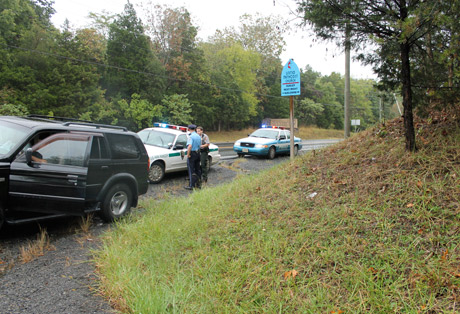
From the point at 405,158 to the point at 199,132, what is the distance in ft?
20.7

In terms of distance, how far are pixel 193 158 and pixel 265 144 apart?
7.52 meters

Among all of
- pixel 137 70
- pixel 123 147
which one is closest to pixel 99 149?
pixel 123 147

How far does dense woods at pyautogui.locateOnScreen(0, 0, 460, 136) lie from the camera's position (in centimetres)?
518

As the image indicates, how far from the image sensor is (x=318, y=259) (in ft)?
10.6

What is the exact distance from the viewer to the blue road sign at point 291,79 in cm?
862

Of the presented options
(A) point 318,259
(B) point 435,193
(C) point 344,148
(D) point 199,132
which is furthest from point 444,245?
(D) point 199,132

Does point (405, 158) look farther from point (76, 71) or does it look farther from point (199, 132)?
point (76, 71)

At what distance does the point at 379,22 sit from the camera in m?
4.94

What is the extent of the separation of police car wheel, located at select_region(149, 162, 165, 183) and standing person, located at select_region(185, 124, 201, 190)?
3.93 feet

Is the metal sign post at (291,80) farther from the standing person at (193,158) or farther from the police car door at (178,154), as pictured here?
the police car door at (178,154)

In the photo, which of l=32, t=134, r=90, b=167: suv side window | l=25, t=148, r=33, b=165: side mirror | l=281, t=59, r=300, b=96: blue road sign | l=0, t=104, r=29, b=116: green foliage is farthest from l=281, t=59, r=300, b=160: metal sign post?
l=0, t=104, r=29, b=116: green foliage

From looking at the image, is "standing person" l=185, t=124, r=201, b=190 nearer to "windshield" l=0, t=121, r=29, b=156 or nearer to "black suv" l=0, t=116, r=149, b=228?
"black suv" l=0, t=116, r=149, b=228

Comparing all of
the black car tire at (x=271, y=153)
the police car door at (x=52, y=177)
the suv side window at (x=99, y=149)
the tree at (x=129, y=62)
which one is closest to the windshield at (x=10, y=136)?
the police car door at (x=52, y=177)

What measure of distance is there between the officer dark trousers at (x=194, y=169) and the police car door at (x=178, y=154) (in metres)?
1.29
